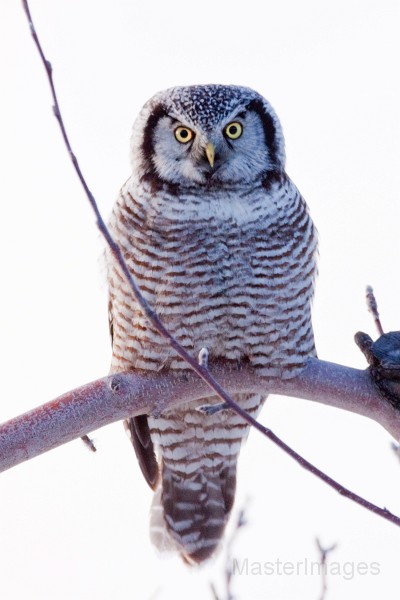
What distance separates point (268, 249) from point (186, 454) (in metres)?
1.34

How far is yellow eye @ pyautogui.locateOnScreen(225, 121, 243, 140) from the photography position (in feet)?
15.4

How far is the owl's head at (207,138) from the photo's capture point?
458cm

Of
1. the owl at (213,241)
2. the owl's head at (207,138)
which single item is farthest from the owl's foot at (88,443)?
the owl's head at (207,138)

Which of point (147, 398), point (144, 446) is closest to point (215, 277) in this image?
point (147, 398)

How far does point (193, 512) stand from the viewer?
5.36 meters

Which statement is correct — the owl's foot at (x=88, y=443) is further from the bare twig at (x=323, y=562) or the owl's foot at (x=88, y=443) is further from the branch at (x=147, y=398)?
the bare twig at (x=323, y=562)

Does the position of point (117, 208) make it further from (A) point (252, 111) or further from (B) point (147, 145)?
(A) point (252, 111)

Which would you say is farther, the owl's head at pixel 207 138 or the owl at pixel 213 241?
the owl's head at pixel 207 138

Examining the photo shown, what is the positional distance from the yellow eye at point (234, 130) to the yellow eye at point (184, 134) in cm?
18

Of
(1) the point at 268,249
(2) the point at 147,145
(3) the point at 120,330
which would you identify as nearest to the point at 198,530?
(3) the point at 120,330

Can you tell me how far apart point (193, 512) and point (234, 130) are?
83.0 inches

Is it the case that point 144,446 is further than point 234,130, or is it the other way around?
point 144,446

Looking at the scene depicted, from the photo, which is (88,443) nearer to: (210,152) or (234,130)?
(210,152)

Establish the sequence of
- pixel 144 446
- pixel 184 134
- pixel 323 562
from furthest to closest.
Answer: pixel 144 446 < pixel 184 134 < pixel 323 562
